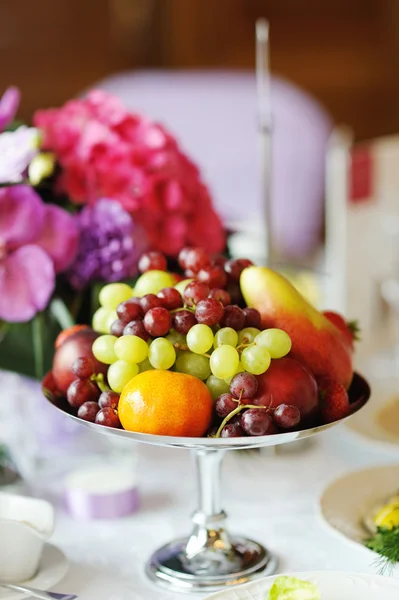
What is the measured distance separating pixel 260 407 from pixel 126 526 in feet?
1.06

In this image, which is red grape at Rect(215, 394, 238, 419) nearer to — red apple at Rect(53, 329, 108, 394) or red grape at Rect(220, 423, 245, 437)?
red grape at Rect(220, 423, 245, 437)

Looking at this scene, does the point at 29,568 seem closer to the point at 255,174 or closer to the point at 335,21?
the point at 255,174

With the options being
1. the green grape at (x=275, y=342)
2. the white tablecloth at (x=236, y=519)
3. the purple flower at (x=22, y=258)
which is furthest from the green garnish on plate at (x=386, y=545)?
the purple flower at (x=22, y=258)

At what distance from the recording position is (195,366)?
0.78 meters

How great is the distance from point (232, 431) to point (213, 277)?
0.17 metres

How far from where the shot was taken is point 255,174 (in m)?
2.70

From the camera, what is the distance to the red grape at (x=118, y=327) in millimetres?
806

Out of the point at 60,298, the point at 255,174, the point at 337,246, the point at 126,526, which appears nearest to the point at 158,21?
the point at 255,174

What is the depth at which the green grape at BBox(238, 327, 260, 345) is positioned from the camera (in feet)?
2.57

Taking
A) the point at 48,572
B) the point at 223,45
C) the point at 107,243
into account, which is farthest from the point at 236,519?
the point at 223,45

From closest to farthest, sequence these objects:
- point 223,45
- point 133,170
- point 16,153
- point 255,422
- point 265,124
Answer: point 255,422 → point 16,153 → point 133,170 → point 265,124 → point 223,45

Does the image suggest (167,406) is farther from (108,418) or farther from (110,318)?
(110,318)

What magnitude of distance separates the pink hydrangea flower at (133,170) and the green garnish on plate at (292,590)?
47 cm

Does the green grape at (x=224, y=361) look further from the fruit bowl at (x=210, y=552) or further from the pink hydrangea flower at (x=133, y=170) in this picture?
the pink hydrangea flower at (x=133, y=170)
